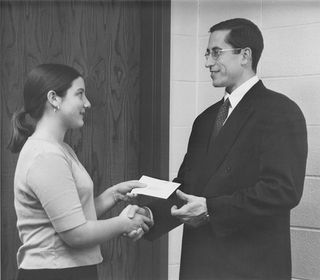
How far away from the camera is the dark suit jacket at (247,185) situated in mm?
1291

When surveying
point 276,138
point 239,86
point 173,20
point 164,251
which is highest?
point 173,20

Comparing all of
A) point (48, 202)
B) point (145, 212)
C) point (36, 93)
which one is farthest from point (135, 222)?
point (36, 93)

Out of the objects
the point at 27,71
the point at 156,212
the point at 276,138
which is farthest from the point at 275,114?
the point at 27,71

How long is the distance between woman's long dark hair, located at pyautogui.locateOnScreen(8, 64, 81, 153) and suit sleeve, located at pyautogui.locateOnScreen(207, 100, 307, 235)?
415 millimetres

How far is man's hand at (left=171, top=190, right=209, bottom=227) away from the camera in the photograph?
133 cm

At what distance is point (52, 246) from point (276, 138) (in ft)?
1.71

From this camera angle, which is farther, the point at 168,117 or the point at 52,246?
the point at 168,117

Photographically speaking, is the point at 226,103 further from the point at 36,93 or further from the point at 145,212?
the point at 36,93

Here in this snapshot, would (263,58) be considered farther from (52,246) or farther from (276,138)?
(52,246)

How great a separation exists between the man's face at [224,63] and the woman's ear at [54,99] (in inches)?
14.6

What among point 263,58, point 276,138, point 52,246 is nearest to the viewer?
point 52,246

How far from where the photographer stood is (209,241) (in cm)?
137

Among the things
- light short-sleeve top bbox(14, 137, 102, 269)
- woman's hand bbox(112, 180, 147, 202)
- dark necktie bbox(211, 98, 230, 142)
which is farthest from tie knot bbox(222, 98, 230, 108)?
light short-sleeve top bbox(14, 137, 102, 269)

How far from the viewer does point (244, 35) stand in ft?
4.42
